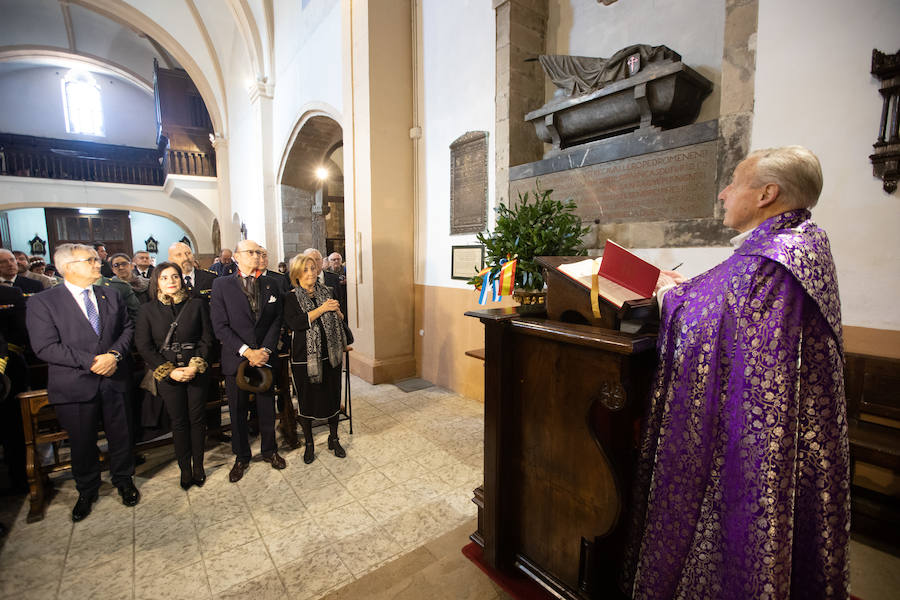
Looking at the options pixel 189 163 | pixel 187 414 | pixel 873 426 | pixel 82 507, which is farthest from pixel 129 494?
pixel 189 163

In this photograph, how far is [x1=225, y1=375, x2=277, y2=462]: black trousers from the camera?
2984 millimetres

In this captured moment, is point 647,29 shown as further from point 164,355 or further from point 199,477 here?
point 199,477

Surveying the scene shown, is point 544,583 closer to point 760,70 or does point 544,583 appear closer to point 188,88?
point 760,70

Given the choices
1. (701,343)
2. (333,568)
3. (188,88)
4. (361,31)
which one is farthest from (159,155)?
(701,343)

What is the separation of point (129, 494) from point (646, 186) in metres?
4.32

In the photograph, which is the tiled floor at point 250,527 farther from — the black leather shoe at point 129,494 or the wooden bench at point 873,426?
the wooden bench at point 873,426

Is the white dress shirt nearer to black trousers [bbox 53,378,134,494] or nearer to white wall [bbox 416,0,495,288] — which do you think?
black trousers [bbox 53,378,134,494]

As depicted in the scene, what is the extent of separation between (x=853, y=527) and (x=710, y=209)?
209cm

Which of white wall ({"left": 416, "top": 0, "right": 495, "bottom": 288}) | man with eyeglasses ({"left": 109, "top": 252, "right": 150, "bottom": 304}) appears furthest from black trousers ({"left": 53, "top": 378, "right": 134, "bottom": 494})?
white wall ({"left": 416, "top": 0, "right": 495, "bottom": 288})

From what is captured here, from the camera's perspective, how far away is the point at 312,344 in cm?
313

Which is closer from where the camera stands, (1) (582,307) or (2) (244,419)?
(1) (582,307)

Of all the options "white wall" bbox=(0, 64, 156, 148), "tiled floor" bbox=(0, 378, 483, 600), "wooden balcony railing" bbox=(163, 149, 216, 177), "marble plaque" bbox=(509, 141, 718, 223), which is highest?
"white wall" bbox=(0, 64, 156, 148)

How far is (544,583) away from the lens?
1.59 meters

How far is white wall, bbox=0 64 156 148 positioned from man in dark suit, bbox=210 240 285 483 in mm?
19934
